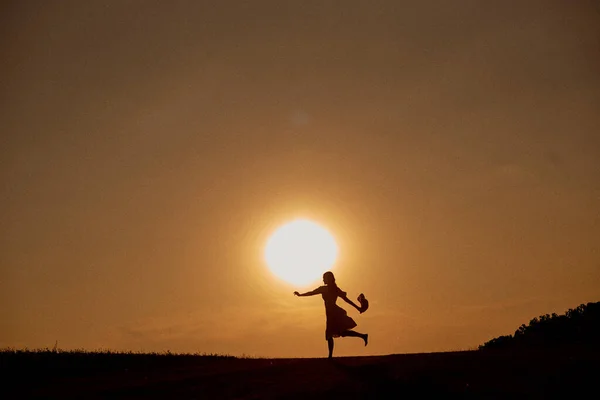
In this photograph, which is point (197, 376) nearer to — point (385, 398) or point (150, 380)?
point (150, 380)

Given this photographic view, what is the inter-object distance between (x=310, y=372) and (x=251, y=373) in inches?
66.0

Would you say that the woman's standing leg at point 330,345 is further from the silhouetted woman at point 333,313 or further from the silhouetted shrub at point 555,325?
the silhouetted shrub at point 555,325

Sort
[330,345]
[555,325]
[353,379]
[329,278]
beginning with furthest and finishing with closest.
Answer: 1. [555,325]
2. [329,278]
3. [330,345]
4. [353,379]

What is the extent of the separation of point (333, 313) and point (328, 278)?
1.06 m

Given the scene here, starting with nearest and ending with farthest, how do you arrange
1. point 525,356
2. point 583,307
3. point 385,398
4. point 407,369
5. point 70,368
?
1. point 385,398
2. point 407,369
3. point 525,356
4. point 70,368
5. point 583,307

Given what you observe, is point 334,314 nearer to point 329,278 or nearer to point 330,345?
point 330,345

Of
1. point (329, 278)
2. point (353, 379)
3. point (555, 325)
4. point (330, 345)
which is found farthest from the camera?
point (555, 325)

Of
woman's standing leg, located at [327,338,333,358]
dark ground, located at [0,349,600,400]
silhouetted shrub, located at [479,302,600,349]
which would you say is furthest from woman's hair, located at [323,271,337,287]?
silhouetted shrub, located at [479,302,600,349]

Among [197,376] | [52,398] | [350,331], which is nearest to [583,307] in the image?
[350,331]

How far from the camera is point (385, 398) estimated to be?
12.2m

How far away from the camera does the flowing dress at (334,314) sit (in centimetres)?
1872

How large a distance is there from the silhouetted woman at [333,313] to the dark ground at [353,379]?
750mm

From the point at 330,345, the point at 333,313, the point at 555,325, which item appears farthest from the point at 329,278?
the point at 555,325

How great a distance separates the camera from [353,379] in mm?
14094
